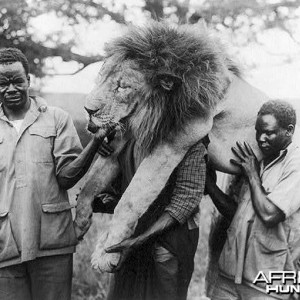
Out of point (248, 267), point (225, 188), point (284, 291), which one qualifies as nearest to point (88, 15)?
point (225, 188)

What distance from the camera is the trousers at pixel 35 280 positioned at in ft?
5.81

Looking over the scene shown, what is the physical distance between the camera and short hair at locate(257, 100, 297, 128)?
1741 mm

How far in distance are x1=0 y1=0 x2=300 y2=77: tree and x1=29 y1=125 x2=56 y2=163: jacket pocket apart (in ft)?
1.66

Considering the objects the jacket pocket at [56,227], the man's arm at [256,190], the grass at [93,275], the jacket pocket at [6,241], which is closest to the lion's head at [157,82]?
the man's arm at [256,190]

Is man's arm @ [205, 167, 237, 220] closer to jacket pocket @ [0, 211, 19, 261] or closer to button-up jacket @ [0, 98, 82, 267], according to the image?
button-up jacket @ [0, 98, 82, 267]

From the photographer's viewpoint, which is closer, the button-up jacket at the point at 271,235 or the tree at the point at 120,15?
the button-up jacket at the point at 271,235

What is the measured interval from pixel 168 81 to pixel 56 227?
649mm

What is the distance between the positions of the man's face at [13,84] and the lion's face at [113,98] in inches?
9.8

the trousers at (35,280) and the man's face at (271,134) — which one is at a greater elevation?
the man's face at (271,134)

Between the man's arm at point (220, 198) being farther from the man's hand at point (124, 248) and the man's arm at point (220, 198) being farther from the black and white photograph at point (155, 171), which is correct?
the man's hand at point (124, 248)

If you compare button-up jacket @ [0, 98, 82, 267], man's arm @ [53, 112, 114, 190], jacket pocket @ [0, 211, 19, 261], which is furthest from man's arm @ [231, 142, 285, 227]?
jacket pocket @ [0, 211, 19, 261]

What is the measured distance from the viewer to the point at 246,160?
1.79 metres

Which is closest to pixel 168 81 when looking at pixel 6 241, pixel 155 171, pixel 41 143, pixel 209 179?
pixel 155 171

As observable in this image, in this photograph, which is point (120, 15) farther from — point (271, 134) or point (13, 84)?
point (271, 134)
